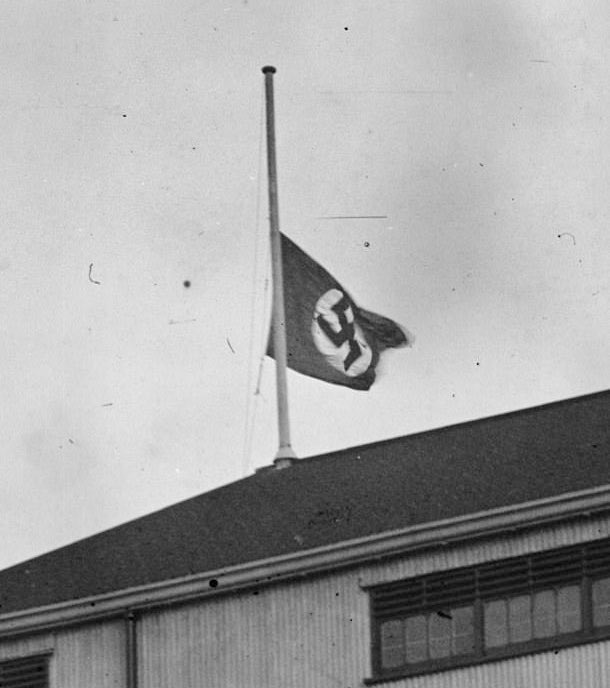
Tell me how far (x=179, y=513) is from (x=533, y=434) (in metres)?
6.24

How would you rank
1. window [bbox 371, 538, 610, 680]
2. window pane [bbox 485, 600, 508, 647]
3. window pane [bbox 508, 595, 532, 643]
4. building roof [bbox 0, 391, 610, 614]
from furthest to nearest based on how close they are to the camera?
building roof [bbox 0, 391, 610, 614] → window pane [bbox 485, 600, 508, 647] → window pane [bbox 508, 595, 532, 643] → window [bbox 371, 538, 610, 680]

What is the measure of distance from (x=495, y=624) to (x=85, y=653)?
665 cm

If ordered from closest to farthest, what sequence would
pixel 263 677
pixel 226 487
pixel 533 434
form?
1. pixel 263 677
2. pixel 533 434
3. pixel 226 487

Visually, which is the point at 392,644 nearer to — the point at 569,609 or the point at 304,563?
the point at 304,563

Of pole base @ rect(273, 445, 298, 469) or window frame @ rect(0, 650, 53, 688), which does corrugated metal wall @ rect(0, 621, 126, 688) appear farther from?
pole base @ rect(273, 445, 298, 469)

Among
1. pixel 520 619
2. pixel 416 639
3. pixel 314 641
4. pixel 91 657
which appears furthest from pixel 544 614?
pixel 91 657

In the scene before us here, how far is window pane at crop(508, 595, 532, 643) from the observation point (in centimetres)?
3462

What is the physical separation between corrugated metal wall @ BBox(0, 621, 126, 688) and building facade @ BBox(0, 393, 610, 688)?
0.02 meters

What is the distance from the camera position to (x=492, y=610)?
115 ft

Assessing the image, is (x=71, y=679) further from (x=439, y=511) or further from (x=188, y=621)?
(x=439, y=511)

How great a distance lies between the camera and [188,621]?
3722cm

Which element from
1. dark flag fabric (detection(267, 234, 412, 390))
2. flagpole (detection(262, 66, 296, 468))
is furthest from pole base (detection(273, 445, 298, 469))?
dark flag fabric (detection(267, 234, 412, 390))

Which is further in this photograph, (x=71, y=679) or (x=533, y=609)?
(x=71, y=679)

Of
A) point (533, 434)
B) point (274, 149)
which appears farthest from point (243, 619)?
point (274, 149)
